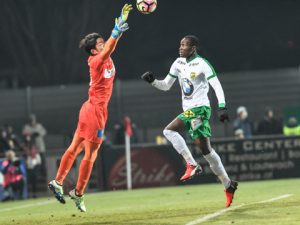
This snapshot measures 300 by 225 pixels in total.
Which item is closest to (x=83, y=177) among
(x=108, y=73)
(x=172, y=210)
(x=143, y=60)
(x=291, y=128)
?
(x=172, y=210)

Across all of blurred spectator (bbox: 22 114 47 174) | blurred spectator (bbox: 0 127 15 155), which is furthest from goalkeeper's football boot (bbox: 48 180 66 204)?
blurred spectator (bbox: 22 114 47 174)

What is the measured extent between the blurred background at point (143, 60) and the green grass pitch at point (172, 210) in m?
8.49

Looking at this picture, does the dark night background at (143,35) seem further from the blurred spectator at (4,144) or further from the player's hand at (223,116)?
the player's hand at (223,116)

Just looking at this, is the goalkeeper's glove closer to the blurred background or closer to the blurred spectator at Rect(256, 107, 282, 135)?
the blurred spectator at Rect(256, 107, 282, 135)

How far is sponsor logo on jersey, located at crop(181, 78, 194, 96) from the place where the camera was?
46.3ft

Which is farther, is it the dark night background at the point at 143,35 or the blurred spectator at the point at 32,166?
the dark night background at the point at 143,35

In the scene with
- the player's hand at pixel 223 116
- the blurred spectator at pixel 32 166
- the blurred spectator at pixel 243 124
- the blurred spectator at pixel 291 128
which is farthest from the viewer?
the blurred spectator at pixel 291 128

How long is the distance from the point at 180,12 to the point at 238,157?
15.1 meters

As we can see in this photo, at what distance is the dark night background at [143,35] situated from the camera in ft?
121

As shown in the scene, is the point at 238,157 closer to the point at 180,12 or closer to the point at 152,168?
the point at 152,168

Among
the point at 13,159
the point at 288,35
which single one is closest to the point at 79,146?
the point at 13,159

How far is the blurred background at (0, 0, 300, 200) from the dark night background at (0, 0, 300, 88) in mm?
39

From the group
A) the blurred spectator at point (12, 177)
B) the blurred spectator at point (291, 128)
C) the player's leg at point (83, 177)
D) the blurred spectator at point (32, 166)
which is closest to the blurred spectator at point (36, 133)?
the blurred spectator at point (32, 166)

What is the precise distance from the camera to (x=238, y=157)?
79.5 feet
